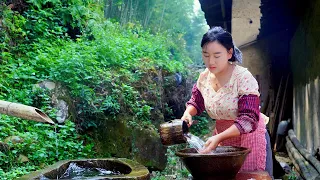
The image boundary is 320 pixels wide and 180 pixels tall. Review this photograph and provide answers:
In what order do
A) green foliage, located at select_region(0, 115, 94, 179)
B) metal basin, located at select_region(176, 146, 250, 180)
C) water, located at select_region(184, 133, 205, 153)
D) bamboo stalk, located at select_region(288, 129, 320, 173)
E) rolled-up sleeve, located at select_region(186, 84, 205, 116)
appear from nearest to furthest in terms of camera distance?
metal basin, located at select_region(176, 146, 250, 180) → water, located at select_region(184, 133, 205, 153) → rolled-up sleeve, located at select_region(186, 84, 205, 116) → green foliage, located at select_region(0, 115, 94, 179) → bamboo stalk, located at select_region(288, 129, 320, 173)

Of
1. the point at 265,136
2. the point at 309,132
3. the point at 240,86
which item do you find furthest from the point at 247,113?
the point at 309,132

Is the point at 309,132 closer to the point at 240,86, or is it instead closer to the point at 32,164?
the point at 240,86

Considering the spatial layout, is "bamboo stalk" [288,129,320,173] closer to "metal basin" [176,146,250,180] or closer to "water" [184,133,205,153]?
"water" [184,133,205,153]

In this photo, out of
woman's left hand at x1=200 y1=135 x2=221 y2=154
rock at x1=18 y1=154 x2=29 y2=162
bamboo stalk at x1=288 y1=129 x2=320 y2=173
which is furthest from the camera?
bamboo stalk at x1=288 y1=129 x2=320 y2=173

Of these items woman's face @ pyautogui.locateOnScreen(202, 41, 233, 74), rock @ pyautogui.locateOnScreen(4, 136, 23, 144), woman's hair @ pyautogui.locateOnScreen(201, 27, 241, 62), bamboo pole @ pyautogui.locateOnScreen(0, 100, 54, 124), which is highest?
woman's hair @ pyautogui.locateOnScreen(201, 27, 241, 62)

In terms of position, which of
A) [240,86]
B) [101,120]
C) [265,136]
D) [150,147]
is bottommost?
[150,147]

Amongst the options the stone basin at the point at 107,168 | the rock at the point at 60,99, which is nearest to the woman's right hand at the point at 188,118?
the stone basin at the point at 107,168

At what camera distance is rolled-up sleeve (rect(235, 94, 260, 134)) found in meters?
1.97

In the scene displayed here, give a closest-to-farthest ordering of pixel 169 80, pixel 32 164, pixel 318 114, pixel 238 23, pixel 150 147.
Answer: pixel 32 164, pixel 318 114, pixel 150 147, pixel 238 23, pixel 169 80

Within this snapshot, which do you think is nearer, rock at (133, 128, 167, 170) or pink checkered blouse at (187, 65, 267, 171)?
pink checkered blouse at (187, 65, 267, 171)

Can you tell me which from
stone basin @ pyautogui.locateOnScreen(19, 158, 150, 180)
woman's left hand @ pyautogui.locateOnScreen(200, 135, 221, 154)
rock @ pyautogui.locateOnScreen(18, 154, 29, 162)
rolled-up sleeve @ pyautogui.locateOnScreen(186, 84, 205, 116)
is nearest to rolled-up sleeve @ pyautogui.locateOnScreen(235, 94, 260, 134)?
woman's left hand @ pyautogui.locateOnScreen(200, 135, 221, 154)

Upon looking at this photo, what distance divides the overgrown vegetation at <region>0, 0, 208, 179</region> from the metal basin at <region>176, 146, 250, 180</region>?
9.11ft

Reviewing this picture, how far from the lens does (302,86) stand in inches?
255

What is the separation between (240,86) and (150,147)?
414 centimetres
